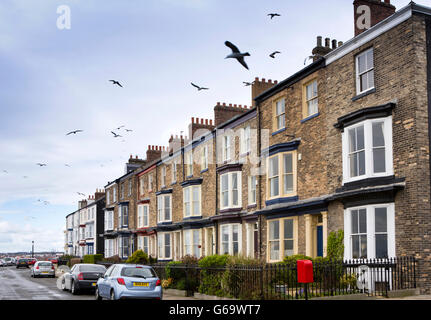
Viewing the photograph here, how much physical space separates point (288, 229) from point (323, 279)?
6.57m

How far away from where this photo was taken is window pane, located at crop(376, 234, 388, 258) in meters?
19.1

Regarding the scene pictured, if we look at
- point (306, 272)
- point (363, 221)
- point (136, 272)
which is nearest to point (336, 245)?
point (363, 221)

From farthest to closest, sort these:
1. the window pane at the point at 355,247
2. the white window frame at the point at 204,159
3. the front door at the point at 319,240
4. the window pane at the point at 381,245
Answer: the white window frame at the point at 204,159 → the front door at the point at 319,240 → the window pane at the point at 355,247 → the window pane at the point at 381,245

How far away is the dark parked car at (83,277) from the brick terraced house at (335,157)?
730cm

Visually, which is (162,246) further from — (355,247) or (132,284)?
(132,284)

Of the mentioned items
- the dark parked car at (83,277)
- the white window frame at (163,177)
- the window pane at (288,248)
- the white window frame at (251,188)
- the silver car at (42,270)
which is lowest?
the silver car at (42,270)

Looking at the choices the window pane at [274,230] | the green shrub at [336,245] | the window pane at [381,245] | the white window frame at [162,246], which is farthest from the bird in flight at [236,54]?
the white window frame at [162,246]

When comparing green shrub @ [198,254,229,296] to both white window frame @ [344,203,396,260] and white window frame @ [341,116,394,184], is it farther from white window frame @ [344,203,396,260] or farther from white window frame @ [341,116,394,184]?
white window frame @ [341,116,394,184]

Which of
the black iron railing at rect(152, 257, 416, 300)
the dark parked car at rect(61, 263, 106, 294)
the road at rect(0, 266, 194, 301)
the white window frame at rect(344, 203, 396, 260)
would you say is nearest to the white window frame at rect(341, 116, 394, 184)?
the white window frame at rect(344, 203, 396, 260)

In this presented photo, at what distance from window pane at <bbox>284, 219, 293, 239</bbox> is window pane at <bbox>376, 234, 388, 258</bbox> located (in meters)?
6.27

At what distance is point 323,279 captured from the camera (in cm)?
1891

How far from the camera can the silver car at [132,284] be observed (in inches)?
702

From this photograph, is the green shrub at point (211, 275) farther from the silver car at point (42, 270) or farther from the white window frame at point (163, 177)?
the silver car at point (42, 270)
